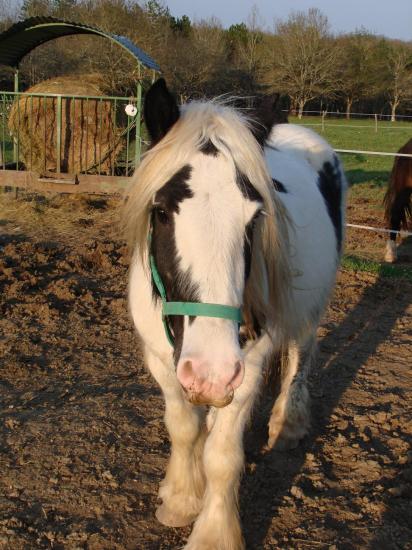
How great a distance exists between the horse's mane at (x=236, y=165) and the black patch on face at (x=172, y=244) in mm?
51

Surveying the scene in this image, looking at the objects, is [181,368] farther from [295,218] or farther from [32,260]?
[32,260]

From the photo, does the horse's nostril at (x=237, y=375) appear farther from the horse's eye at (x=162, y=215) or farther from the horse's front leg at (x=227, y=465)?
the horse's front leg at (x=227, y=465)

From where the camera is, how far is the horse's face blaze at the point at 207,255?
156 centimetres

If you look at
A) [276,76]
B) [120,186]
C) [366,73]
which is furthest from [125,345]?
[366,73]

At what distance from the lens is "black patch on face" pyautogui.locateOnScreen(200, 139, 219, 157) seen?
1800 millimetres

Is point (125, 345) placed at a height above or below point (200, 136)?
below

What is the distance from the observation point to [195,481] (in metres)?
2.57

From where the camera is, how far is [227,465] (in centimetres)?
222

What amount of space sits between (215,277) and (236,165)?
0.40 m

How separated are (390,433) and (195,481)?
127cm

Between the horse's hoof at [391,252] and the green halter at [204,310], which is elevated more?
the green halter at [204,310]

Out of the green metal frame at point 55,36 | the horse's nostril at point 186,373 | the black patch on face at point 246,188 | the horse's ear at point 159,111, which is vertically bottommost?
the horse's nostril at point 186,373

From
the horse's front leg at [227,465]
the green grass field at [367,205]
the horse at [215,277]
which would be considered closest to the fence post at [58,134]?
the green grass field at [367,205]

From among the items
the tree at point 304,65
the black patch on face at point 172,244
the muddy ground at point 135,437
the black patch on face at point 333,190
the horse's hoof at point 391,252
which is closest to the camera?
the black patch on face at point 172,244
